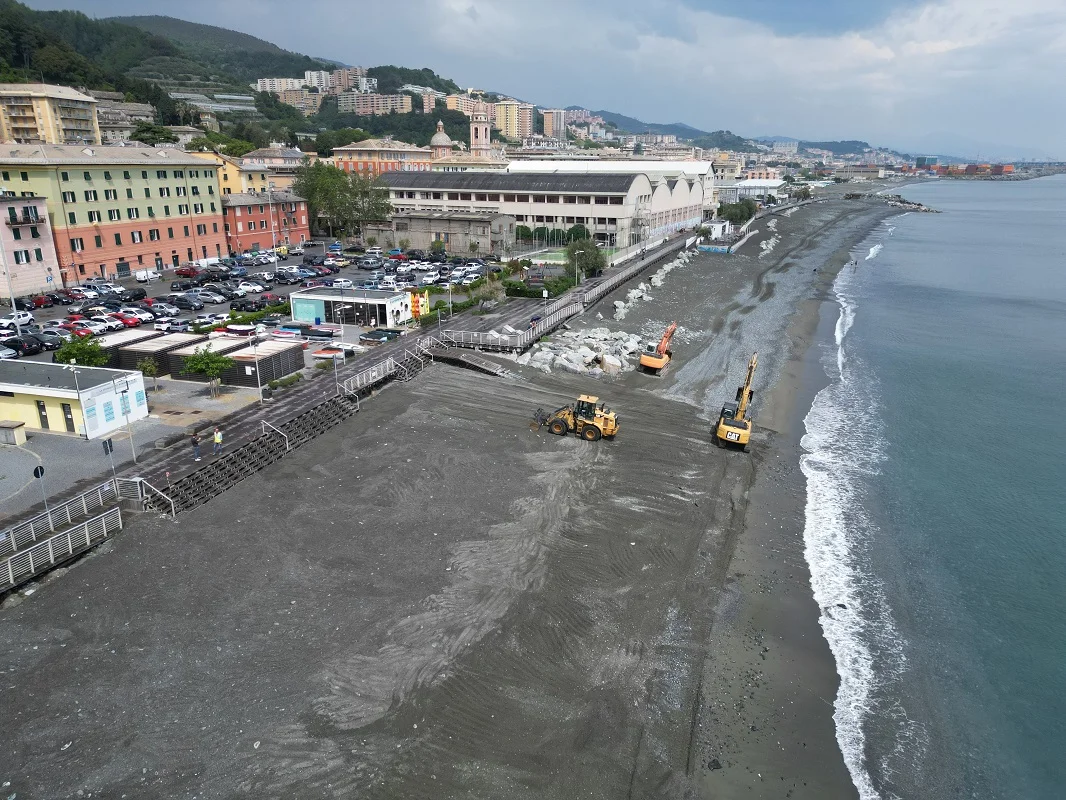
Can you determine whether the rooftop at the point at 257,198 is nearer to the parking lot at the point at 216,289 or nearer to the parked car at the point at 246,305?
the parking lot at the point at 216,289

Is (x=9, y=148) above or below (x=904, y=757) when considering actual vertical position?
above

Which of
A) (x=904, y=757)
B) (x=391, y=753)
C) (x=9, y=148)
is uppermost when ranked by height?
(x=9, y=148)

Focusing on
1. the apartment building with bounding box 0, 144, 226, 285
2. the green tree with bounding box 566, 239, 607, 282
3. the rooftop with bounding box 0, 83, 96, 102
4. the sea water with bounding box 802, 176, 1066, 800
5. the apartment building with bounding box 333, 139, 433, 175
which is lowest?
the sea water with bounding box 802, 176, 1066, 800

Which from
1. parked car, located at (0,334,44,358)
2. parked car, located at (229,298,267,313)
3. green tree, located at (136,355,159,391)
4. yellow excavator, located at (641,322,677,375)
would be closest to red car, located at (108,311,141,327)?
parked car, located at (229,298,267,313)

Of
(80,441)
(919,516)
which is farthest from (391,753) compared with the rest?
(919,516)

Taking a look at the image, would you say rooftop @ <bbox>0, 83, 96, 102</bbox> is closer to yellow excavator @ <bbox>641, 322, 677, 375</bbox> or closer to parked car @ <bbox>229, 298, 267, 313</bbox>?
parked car @ <bbox>229, 298, 267, 313</bbox>

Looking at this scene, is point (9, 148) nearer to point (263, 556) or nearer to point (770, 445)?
point (263, 556)

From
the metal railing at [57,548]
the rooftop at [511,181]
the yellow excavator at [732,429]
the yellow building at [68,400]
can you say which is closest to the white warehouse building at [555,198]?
the rooftop at [511,181]
